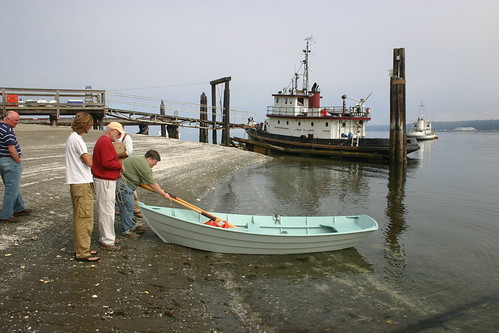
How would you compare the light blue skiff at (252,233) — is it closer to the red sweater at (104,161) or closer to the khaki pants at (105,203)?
the khaki pants at (105,203)

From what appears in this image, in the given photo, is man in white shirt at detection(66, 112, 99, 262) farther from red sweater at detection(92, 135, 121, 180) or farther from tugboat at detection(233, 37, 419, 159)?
tugboat at detection(233, 37, 419, 159)

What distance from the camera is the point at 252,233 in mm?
6691

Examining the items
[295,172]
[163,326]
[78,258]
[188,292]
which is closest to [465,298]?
[188,292]

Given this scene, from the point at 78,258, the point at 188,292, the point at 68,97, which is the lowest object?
the point at 188,292

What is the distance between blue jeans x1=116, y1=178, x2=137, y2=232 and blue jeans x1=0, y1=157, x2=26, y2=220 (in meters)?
1.67

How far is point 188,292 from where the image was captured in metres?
5.24

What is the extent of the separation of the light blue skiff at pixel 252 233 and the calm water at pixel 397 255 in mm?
217

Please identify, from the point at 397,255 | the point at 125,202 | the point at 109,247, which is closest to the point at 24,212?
the point at 125,202

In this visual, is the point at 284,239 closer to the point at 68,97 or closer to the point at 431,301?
the point at 431,301

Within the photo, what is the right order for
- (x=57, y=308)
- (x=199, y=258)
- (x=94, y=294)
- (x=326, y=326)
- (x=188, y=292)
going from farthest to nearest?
(x=199, y=258) < (x=188, y=292) < (x=326, y=326) < (x=94, y=294) < (x=57, y=308)

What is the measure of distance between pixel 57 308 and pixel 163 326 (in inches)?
45.9

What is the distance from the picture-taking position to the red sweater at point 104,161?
5379 millimetres

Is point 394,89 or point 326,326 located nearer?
point 326,326

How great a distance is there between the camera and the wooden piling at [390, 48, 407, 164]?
2419 centimetres
